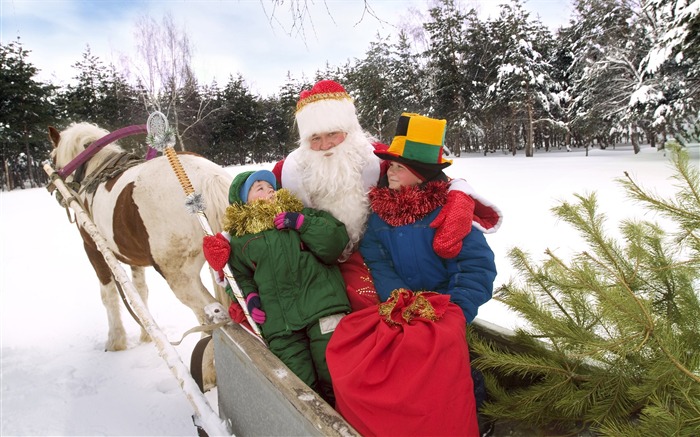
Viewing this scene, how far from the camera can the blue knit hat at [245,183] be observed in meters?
2.08

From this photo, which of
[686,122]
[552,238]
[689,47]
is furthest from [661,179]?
[686,122]

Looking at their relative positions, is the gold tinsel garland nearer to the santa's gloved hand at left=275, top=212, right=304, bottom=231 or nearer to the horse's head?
the santa's gloved hand at left=275, top=212, right=304, bottom=231

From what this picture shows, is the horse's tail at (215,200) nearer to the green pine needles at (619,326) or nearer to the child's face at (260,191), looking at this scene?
the child's face at (260,191)

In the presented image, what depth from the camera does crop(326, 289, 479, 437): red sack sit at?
1280 millimetres

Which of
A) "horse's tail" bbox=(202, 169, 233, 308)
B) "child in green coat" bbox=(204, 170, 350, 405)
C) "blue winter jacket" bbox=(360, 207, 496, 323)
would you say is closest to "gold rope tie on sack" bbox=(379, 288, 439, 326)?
"blue winter jacket" bbox=(360, 207, 496, 323)

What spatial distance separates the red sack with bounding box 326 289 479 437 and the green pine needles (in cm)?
19

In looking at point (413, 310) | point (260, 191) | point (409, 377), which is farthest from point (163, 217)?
point (409, 377)

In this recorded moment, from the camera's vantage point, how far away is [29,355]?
353 cm

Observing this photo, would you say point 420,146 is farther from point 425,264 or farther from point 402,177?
point 425,264

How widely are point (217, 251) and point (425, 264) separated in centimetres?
99

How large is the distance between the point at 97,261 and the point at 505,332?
3.53 meters

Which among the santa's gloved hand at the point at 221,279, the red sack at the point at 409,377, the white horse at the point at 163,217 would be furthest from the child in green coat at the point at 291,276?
the white horse at the point at 163,217

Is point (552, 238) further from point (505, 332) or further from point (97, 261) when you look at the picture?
point (97, 261)

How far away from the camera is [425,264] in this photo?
69.6 inches
